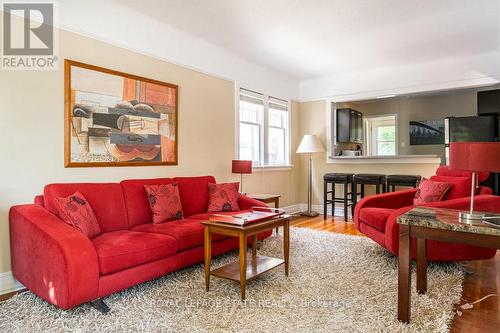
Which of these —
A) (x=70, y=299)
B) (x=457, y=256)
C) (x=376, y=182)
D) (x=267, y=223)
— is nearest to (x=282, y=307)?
(x=267, y=223)

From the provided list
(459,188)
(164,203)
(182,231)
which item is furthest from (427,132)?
(182,231)

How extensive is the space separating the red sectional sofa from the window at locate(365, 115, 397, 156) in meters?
5.88

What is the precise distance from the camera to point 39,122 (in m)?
2.88

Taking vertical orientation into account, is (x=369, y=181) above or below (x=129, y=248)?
above

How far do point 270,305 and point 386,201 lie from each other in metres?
2.22

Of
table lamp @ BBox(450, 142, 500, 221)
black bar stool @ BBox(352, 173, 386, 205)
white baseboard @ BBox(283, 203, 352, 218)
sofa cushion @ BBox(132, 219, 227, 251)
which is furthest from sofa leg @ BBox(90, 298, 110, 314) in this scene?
black bar stool @ BBox(352, 173, 386, 205)

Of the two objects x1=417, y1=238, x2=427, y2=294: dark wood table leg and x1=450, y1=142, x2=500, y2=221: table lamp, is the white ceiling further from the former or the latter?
x1=417, y1=238, x2=427, y2=294: dark wood table leg

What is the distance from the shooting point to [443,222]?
2.02 metres

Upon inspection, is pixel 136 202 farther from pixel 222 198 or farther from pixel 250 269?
pixel 250 269

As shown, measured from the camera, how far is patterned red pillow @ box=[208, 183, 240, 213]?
3848mm

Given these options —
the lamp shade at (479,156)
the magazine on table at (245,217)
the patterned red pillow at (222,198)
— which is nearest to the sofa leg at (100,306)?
the magazine on table at (245,217)

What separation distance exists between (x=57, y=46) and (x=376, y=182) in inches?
190

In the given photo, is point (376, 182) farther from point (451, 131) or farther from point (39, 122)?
point (39, 122)

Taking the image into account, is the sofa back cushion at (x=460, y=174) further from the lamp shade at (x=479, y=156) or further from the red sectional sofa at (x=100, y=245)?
the red sectional sofa at (x=100, y=245)
